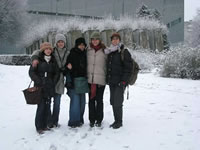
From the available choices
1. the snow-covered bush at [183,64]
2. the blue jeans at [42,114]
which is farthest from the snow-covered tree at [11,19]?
the blue jeans at [42,114]

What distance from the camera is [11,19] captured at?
879 inches

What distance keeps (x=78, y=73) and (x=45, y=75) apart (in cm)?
58

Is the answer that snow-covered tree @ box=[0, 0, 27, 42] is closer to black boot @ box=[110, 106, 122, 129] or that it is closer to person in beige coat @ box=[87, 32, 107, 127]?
person in beige coat @ box=[87, 32, 107, 127]

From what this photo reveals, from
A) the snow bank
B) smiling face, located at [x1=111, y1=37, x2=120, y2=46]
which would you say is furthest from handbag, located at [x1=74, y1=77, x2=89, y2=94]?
the snow bank

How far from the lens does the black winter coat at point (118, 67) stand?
153 inches

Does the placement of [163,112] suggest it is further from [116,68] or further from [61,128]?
[61,128]

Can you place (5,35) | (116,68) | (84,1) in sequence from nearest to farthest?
(116,68)
(5,35)
(84,1)

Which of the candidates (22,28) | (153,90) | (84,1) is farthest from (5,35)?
(153,90)

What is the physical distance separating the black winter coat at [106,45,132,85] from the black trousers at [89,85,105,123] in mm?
310

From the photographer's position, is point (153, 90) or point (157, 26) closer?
point (153, 90)

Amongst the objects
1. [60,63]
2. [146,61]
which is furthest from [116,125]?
[146,61]

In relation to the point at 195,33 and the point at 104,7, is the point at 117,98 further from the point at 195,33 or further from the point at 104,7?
the point at 104,7

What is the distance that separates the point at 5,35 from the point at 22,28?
1.94 m

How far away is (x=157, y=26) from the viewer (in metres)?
17.5
